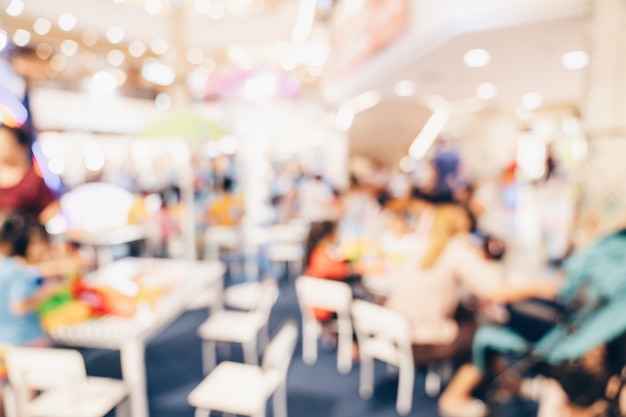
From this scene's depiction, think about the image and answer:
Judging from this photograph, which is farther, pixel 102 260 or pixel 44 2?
pixel 44 2

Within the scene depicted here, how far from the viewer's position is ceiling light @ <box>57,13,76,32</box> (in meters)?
8.22

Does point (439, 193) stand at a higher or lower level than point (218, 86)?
lower

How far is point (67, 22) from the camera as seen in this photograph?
8.48 meters

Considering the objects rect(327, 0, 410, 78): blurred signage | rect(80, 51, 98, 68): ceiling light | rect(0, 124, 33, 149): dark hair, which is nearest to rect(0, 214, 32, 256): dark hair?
rect(0, 124, 33, 149): dark hair

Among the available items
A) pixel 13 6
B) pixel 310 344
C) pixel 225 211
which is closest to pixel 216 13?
pixel 225 211

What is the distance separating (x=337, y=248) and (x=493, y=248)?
1763 mm

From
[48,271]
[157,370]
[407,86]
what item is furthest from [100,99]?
[48,271]

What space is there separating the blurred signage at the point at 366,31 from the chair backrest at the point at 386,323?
3.17 metres

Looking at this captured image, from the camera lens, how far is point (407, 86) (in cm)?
766

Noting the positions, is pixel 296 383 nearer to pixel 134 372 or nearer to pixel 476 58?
pixel 134 372

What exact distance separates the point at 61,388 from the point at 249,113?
18.1ft

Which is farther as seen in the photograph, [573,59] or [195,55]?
[195,55]

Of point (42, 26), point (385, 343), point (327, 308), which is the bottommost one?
point (385, 343)

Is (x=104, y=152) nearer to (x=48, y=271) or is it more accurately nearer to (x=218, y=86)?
(x=218, y=86)
